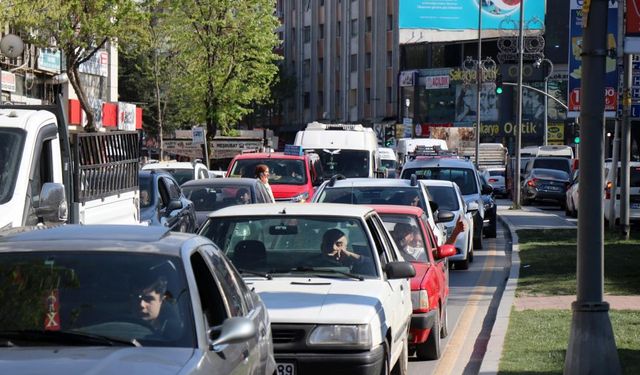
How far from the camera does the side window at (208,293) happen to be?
653 centimetres

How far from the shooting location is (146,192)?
1934cm

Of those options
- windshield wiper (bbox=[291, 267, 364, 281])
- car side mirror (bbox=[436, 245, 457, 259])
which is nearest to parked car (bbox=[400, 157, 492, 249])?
car side mirror (bbox=[436, 245, 457, 259])

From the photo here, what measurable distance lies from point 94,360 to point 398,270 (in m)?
4.78

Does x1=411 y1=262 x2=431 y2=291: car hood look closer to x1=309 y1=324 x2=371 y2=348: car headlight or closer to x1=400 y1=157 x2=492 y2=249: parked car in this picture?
x1=309 y1=324 x2=371 y2=348: car headlight

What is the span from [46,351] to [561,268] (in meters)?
16.4

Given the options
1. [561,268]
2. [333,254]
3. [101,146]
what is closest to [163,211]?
[101,146]

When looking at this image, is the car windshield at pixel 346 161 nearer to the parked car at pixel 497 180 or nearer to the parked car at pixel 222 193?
the parked car at pixel 222 193

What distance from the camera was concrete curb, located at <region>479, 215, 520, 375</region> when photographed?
11.4 m

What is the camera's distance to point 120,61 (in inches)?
3091

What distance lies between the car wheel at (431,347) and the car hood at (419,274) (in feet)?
1.40

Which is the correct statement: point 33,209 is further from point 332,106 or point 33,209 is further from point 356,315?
point 332,106

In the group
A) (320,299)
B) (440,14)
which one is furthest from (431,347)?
(440,14)

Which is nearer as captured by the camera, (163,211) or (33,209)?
(33,209)

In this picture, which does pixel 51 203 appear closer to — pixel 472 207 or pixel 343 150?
pixel 472 207
